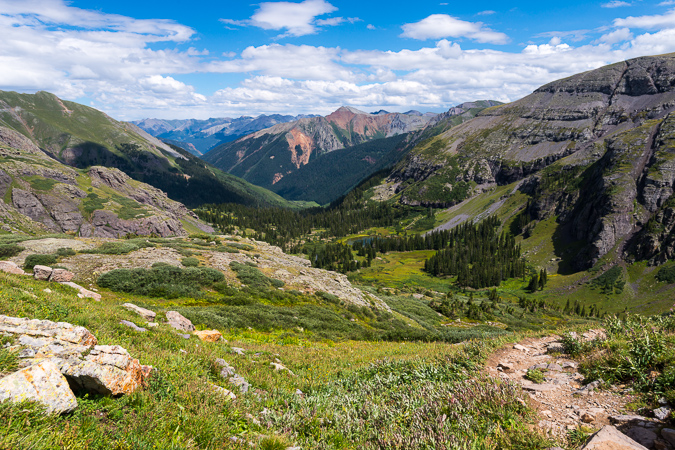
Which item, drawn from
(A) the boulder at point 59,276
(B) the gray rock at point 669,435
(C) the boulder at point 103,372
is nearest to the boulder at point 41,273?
(A) the boulder at point 59,276

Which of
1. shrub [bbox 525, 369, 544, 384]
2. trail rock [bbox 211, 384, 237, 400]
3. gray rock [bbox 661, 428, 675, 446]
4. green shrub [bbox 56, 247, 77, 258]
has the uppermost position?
gray rock [bbox 661, 428, 675, 446]

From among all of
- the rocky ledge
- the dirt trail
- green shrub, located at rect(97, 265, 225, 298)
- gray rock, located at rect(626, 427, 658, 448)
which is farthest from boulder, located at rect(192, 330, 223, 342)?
gray rock, located at rect(626, 427, 658, 448)

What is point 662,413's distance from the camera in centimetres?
664

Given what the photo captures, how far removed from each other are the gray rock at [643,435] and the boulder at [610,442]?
1.57ft

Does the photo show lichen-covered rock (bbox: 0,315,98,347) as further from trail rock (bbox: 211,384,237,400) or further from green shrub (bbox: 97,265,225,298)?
green shrub (bbox: 97,265,225,298)

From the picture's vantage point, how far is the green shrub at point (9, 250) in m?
25.7

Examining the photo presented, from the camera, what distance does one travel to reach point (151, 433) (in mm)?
5590

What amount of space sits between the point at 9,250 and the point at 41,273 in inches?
463

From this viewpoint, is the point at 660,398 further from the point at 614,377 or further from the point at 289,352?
the point at 289,352

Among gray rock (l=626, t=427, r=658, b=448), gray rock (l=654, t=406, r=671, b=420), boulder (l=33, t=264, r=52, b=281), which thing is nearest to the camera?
gray rock (l=626, t=427, r=658, b=448)

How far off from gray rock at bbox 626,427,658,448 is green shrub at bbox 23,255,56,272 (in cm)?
3432

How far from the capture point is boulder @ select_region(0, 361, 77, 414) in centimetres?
500

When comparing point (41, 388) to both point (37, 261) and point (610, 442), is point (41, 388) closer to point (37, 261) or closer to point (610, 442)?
point (610, 442)

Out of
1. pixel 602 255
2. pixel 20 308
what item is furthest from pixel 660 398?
pixel 602 255
